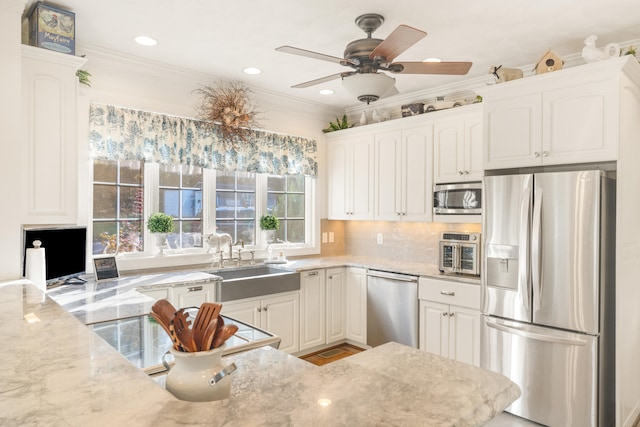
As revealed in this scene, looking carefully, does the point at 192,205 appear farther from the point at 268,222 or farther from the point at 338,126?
the point at 338,126

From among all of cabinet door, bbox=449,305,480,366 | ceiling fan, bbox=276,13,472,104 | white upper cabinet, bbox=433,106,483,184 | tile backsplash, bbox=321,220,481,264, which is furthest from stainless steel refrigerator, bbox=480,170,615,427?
A: tile backsplash, bbox=321,220,481,264

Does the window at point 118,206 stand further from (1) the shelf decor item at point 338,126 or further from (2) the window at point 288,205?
(1) the shelf decor item at point 338,126

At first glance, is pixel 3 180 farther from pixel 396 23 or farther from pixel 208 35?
pixel 396 23

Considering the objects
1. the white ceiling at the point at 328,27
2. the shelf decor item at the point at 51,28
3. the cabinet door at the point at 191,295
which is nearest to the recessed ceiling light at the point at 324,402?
the white ceiling at the point at 328,27

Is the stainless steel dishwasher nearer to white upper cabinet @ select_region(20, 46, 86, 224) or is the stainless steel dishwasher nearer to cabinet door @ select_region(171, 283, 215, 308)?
cabinet door @ select_region(171, 283, 215, 308)

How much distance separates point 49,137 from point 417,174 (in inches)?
121

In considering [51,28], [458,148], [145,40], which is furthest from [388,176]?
[51,28]

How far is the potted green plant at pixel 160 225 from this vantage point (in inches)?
144

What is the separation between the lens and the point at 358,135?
4789 mm

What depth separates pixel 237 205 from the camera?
4453 millimetres

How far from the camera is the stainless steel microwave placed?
3701 millimetres

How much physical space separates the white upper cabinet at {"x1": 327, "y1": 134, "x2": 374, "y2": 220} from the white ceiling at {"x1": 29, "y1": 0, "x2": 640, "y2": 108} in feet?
4.05

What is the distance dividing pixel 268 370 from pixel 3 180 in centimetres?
200

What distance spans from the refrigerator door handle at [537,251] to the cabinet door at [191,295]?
241 cm
